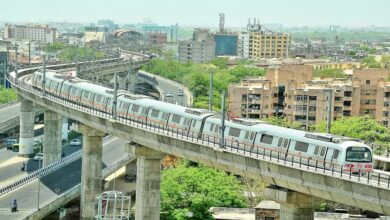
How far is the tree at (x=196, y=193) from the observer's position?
62.1m

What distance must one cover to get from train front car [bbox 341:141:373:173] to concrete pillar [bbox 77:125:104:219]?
108ft

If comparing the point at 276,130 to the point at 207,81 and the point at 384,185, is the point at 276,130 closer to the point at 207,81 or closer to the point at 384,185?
the point at 384,185

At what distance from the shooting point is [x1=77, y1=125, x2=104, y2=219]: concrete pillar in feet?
234

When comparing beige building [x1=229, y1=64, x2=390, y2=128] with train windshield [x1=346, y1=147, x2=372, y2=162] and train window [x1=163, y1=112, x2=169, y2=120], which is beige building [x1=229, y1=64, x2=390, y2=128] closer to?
train window [x1=163, y1=112, x2=169, y2=120]

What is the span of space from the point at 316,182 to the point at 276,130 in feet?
17.3

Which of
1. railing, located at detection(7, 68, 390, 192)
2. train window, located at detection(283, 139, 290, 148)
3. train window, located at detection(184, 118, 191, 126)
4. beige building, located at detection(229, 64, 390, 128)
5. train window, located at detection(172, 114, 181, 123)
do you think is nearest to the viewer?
railing, located at detection(7, 68, 390, 192)

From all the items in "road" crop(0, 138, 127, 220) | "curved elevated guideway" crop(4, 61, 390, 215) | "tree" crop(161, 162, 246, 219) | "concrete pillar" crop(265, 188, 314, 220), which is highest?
"curved elevated guideway" crop(4, 61, 390, 215)

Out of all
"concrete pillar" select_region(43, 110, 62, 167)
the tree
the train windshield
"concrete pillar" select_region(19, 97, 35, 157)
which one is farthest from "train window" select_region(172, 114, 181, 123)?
"concrete pillar" select_region(19, 97, 35, 157)

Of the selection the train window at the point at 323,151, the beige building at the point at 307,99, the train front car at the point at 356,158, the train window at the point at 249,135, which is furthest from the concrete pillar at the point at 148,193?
the beige building at the point at 307,99

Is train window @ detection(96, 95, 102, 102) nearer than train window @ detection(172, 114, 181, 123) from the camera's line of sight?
No

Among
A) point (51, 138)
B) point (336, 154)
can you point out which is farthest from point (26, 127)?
point (336, 154)

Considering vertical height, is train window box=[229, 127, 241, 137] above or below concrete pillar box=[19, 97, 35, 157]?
above

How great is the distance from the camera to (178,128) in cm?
5722

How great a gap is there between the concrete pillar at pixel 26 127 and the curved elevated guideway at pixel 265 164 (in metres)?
29.3
